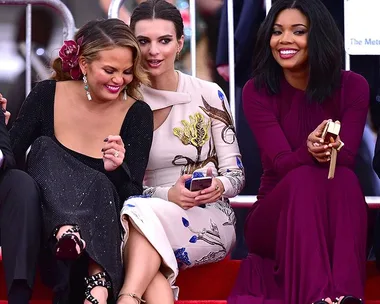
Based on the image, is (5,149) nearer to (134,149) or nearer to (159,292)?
(134,149)

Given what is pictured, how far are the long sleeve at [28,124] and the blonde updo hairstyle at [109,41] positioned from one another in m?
0.18

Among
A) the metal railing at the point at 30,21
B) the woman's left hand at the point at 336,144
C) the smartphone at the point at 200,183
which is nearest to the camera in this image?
the woman's left hand at the point at 336,144

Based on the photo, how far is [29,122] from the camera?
3.79 metres

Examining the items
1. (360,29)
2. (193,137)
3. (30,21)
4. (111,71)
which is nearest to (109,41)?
(111,71)

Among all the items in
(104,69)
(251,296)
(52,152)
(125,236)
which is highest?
(104,69)

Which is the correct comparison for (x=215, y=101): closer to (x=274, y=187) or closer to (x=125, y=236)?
(x=274, y=187)

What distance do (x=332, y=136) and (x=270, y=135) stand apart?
36 cm

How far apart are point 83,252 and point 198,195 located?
53 cm

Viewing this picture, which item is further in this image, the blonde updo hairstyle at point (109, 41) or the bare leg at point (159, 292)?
the blonde updo hairstyle at point (109, 41)

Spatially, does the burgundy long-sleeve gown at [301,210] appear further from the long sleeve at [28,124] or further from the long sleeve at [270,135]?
the long sleeve at [28,124]

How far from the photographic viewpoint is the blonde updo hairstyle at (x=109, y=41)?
3.74m

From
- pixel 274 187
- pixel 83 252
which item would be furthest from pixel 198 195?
pixel 83 252

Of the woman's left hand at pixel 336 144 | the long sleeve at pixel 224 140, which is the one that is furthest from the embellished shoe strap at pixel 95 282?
the woman's left hand at pixel 336 144

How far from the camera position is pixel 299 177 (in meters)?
3.56
